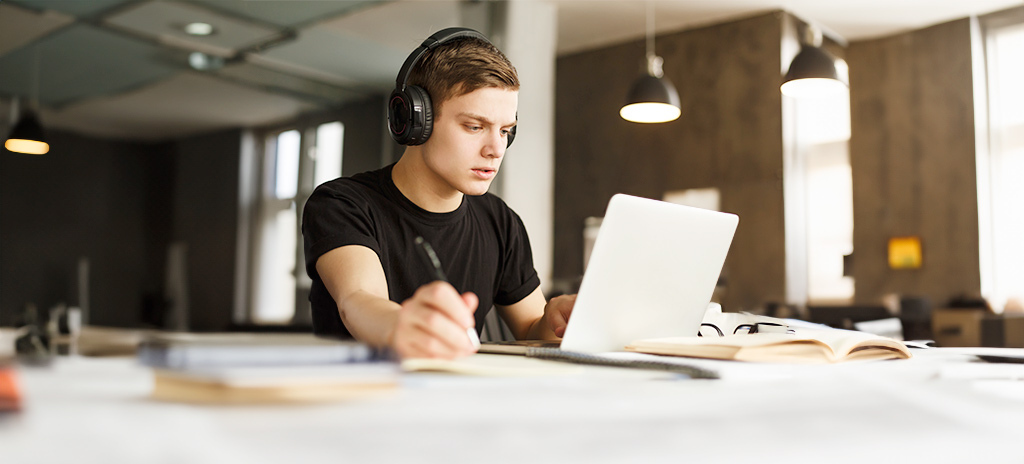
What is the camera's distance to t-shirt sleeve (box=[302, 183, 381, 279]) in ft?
3.75

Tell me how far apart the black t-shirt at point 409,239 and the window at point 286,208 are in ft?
11.8

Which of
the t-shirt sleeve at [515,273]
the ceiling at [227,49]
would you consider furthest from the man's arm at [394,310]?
the ceiling at [227,49]

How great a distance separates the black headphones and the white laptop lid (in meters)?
0.58

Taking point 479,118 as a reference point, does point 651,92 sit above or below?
above

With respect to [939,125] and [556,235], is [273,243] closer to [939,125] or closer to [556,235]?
[556,235]

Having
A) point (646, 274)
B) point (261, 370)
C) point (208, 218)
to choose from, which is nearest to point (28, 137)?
point (208, 218)

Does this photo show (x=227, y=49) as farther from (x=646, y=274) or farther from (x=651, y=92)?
(x=646, y=274)

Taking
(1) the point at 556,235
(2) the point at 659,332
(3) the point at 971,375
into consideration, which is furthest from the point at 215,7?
(3) the point at 971,375

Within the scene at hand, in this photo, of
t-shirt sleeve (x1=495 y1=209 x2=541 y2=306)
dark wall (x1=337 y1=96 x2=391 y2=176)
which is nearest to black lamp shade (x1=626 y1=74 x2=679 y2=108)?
dark wall (x1=337 y1=96 x2=391 y2=176)

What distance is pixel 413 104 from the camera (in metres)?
1.35

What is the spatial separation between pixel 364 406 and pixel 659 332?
734 mm

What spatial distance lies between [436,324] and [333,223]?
0.63 m

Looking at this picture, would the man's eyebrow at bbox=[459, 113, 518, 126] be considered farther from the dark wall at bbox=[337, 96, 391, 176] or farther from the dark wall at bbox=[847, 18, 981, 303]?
the dark wall at bbox=[847, 18, 981, 303]

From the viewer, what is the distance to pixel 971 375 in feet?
2.28
